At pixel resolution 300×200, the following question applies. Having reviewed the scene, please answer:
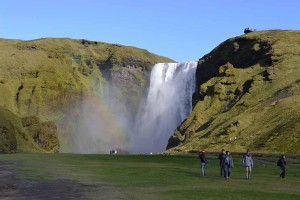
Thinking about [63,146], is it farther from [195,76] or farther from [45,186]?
[45,186]

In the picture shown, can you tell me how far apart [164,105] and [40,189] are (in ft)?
415

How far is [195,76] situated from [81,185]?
11865 cm

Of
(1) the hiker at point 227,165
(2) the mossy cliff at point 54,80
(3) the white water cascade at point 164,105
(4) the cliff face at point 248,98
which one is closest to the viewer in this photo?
(1) the hiker at point 227,165

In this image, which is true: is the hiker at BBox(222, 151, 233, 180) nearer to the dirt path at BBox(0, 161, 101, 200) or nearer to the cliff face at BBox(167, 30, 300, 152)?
the dirt path at BBox(0, 161, 101, 200)

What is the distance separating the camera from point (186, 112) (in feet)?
481

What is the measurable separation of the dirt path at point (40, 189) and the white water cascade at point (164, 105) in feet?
367

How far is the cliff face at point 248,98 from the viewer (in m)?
92.2

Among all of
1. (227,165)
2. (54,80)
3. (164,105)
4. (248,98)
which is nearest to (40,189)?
(227,165)

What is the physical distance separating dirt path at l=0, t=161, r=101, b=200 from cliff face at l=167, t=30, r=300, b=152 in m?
54.9

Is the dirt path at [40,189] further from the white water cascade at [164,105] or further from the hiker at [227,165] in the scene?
the white water cascade at [164,105]

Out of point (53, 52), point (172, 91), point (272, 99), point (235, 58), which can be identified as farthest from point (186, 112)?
point (53, 52)

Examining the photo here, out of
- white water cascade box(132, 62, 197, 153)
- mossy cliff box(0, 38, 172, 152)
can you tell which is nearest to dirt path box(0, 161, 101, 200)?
white water cascade box(132, 62, 197, 153)

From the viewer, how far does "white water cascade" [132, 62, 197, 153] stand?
148125 millimetres

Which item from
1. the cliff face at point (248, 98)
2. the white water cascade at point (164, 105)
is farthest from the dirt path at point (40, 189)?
the white water cascade at point (164, 105)
